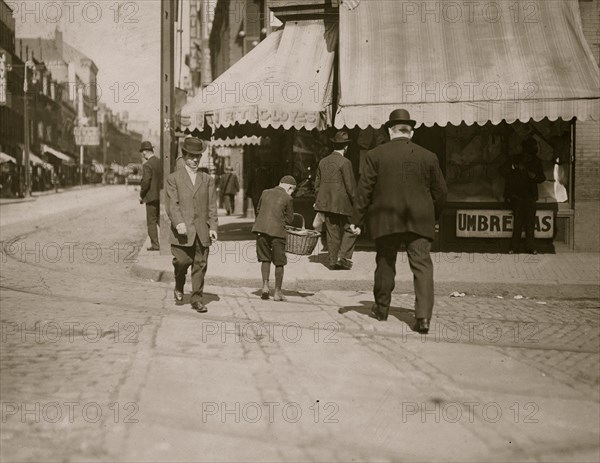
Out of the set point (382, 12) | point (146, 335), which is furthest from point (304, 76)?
point (146, 335)

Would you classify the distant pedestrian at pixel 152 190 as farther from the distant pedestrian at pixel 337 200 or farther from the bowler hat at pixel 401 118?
the bowler hat at pixel 401 118

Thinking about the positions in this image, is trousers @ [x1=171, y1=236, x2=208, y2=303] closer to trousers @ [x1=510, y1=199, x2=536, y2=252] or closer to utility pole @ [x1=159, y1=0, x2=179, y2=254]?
utility pole @ [x1=159, y1=0, x2=179, y2=254]

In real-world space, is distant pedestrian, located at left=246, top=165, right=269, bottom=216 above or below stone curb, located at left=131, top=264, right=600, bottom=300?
above

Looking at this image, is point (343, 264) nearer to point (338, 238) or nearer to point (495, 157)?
point (338, 238)

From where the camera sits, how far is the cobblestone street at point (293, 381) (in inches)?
147

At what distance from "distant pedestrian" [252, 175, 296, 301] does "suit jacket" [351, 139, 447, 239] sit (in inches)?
72.2

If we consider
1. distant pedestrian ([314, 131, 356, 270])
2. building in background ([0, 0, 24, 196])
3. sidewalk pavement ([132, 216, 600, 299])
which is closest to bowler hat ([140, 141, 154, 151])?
sidewalk pavement ([132, 216, 600, 299])

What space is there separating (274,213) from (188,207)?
112 cm

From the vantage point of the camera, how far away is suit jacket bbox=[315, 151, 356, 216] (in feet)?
33.5

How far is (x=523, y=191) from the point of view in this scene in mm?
11812

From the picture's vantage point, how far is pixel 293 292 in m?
9.09

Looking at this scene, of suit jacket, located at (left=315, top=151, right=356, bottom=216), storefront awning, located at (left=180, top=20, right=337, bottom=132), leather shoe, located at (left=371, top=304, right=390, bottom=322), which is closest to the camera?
leather shoe, located at (left=371, top=304, right=390, bottom=322)

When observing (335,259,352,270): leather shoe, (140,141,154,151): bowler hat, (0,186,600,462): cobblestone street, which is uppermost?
(140,141,154,151): bowler hat

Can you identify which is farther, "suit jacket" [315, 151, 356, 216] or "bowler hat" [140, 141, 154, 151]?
"bowler hat" [140, 141, 154, 151]
